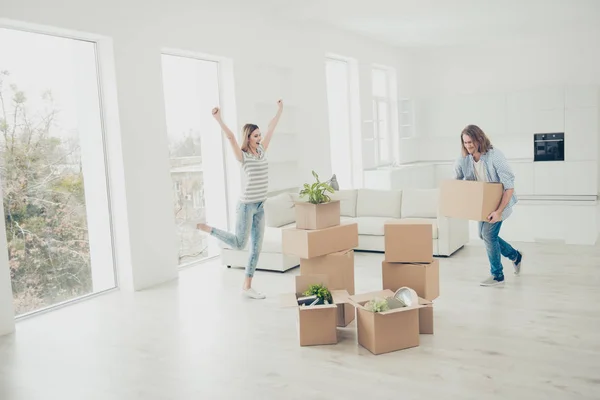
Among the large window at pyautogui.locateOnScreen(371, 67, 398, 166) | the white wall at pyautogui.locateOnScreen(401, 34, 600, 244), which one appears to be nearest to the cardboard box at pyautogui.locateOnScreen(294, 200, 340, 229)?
the white wall at pyautogui.locateOnScreen(401, 34, 600, 244)

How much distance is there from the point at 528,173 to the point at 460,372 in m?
7.90

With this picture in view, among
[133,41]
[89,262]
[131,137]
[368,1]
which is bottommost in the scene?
[89,262]

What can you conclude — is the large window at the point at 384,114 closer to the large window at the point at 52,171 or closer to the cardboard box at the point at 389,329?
the large window at the point at 52,171

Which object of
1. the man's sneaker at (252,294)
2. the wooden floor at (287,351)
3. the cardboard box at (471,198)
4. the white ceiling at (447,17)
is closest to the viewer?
the wooden floor at (287,351)

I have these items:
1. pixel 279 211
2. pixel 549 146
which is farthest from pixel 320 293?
pixel 549 146

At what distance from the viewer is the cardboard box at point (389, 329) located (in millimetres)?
3158

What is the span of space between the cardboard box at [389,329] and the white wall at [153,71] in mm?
2580

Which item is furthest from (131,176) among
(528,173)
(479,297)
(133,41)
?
(528,173)

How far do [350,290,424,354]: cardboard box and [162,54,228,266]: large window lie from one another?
10.3ft

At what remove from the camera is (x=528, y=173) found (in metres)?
9.95

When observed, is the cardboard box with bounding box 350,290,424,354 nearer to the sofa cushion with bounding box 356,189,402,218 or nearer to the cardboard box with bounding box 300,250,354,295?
the cardboard box with bounding box 300,250,354,295

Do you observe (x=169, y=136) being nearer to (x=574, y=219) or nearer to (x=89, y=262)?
(x=89, y=262)

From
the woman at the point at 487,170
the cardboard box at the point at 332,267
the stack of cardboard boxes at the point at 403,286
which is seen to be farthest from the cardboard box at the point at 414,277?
the woman at the point at 487,170

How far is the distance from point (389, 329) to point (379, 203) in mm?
3363
